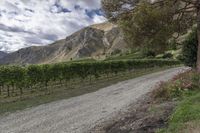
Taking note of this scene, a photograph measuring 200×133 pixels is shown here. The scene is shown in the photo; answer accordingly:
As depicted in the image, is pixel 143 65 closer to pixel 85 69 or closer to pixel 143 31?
pixel 85 69

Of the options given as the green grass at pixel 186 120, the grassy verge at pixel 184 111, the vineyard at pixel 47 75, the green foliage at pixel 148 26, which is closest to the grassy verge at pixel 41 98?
the vineyard at pixel 47 75

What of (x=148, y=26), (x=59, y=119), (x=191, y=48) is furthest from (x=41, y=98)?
(x=191, y=48)

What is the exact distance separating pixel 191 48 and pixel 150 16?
9.03 m

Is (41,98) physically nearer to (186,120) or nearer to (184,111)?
(184,111)

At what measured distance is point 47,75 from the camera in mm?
44094

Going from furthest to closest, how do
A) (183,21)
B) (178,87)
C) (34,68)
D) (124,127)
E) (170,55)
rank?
(170,55) < (34,68) < (183,21) < (178,87) < (124,127)

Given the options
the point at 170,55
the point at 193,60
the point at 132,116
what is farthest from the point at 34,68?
the point at 170,55

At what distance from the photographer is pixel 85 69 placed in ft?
176

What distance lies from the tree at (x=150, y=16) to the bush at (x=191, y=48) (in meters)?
3.77

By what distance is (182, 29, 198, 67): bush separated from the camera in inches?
1355

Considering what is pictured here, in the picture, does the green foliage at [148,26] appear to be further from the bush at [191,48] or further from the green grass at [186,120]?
the green grass at [186,120]

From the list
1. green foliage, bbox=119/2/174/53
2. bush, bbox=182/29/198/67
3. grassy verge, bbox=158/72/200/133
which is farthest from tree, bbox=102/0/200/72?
grassy verge, bbox=158/72/200/133

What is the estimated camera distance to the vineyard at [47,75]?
38156mm

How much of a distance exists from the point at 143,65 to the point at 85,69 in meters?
31.0
